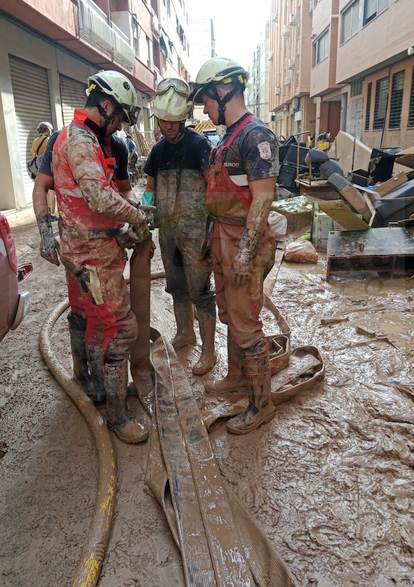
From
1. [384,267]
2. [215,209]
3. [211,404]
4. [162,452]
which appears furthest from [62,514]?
[384,267]

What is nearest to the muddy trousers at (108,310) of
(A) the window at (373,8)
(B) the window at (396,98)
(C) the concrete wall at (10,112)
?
(C) the concrete wall at (10,112)

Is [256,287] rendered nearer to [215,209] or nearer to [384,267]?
[215,209]

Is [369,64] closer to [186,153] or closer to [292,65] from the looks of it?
[186,153]

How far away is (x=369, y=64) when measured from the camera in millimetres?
17109

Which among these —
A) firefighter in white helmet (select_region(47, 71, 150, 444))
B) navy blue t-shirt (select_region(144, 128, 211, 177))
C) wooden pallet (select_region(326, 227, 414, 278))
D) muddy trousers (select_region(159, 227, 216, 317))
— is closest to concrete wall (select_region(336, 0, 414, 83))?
wooden pallet (select_region(326, 227, 414, 278))

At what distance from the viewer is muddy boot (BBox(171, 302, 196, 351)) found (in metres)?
3.86

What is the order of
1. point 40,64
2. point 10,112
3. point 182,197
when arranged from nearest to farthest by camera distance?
point 182,197 < point 10,112 < point 40,64

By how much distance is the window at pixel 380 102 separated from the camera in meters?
17.4

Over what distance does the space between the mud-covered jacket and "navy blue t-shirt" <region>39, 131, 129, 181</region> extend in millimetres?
209

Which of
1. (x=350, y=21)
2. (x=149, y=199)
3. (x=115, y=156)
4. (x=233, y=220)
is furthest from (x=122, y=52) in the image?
(x=233, y=220)

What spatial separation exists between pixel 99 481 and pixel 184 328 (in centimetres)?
182

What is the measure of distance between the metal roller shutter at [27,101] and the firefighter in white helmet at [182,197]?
8.38 m

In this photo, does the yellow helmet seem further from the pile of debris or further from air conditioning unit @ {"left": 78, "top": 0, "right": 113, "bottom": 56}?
air conditioning unit @ {"left": 78, "top": 0, "right": 113, "bottom": 56}

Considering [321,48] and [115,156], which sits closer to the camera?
[115,156]
